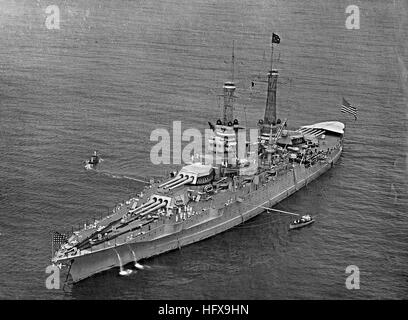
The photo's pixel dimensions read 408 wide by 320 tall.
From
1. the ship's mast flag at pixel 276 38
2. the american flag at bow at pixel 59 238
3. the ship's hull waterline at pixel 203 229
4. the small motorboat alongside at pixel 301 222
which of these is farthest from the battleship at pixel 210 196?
the ship's mast flag at pixel 276 38

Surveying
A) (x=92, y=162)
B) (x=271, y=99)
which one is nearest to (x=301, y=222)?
(x=271, y=99)

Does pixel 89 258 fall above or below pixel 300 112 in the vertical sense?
below

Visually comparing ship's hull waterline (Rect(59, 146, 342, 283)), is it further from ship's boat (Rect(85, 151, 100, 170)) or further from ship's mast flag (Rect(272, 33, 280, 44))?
ship's boat (Rect(85, 151, 100, 170))

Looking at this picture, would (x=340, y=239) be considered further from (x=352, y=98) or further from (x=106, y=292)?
(x=352, y=98)

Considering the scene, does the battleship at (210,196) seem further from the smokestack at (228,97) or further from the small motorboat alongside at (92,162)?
the small motorboat alongside at (92,162)

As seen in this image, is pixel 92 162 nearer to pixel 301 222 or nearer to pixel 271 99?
pixel 271 99
